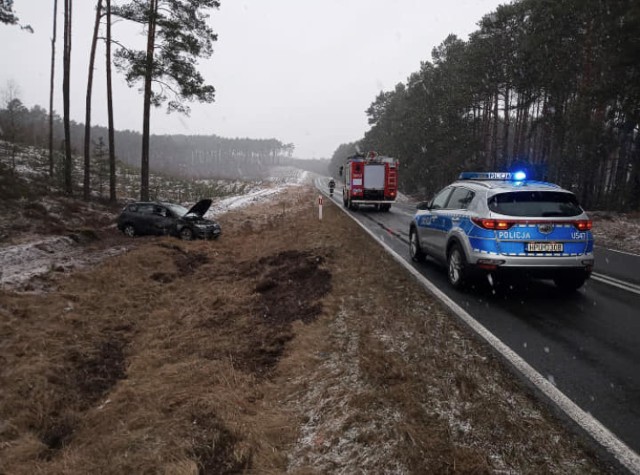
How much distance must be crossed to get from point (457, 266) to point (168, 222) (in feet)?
38.7

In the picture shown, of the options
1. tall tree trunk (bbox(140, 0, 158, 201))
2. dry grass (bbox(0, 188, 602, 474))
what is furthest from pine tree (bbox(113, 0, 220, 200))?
dry grass (bbox(0, 188, 602, 474))

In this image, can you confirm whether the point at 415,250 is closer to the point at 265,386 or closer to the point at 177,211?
the point at 265,386

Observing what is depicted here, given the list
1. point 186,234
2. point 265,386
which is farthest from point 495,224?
point 186,234

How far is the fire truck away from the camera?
2319cm

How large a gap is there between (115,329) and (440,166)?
3478 cm

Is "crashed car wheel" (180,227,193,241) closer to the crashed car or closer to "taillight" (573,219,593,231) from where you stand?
the crashed car

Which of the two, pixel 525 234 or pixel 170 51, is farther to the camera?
pixel 170 51

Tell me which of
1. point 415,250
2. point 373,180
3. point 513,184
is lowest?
point 415,250

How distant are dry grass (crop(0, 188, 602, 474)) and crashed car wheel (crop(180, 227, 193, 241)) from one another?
6964 millimetres

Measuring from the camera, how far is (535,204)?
6.37 m

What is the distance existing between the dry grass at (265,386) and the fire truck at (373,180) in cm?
1515

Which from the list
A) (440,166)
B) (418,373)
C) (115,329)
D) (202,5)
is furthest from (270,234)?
(440,166)

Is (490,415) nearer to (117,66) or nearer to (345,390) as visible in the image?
(345,390)

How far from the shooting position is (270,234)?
15.0m
